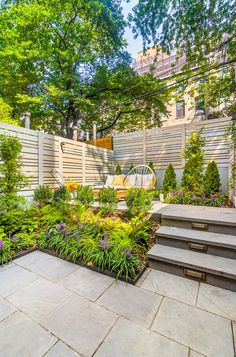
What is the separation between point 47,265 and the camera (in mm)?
2180

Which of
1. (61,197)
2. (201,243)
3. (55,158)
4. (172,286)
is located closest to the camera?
(172,286)

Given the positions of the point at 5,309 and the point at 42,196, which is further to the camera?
the point at 42,196

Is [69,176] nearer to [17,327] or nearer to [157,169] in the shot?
[157,169]

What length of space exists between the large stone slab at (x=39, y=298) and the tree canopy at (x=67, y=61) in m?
6.80

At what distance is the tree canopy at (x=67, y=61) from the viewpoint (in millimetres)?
6645

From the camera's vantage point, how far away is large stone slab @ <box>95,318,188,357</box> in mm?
1078

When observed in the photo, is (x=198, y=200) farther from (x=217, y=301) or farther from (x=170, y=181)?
(x=217, y=301)

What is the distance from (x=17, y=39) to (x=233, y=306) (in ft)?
32.7

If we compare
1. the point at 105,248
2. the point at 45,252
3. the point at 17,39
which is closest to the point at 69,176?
the point at 45,252

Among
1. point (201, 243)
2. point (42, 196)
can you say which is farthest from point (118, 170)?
point (201, 243)

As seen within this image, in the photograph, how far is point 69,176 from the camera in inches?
226

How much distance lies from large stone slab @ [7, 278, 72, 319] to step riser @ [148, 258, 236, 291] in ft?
3.50

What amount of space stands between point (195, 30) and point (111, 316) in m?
6.64

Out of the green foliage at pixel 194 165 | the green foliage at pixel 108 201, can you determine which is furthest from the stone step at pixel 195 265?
the green foliage at pixel 194 165
